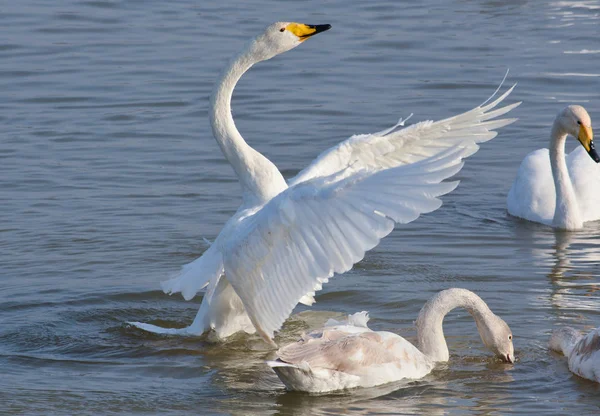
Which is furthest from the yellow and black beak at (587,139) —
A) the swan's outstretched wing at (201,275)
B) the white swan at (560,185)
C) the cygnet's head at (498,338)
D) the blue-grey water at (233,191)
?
the swan's outstretched wing at (201,275)

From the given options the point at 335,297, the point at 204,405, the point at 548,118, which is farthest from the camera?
the point at 548,118

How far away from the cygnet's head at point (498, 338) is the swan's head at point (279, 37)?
7.56 feet

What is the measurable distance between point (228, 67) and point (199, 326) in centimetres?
177

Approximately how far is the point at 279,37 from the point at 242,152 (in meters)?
0.83

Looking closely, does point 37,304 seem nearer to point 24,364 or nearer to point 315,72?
point 24,364

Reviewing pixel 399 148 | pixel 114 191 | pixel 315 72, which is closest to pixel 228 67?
pixel 399 148

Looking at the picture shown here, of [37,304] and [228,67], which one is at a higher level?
[228,67]

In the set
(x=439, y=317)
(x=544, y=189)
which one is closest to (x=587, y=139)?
(x=544, y=189)

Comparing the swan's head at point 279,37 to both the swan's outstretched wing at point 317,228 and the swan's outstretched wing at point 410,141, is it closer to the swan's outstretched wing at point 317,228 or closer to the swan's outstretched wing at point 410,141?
the swan's outstretched wing at point 410,141

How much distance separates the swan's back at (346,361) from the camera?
22.9 ft

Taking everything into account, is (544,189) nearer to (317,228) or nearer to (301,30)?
(301,30)

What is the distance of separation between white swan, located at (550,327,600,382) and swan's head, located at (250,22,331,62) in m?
2.63

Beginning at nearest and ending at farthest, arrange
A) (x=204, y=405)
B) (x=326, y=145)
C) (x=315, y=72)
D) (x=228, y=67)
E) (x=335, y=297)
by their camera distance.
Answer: (x=204, y=405) → (x=228, y=67) → (x=335, y=297) → (x=326, y=145) → (x=315, y=72)

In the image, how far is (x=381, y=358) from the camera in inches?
283
